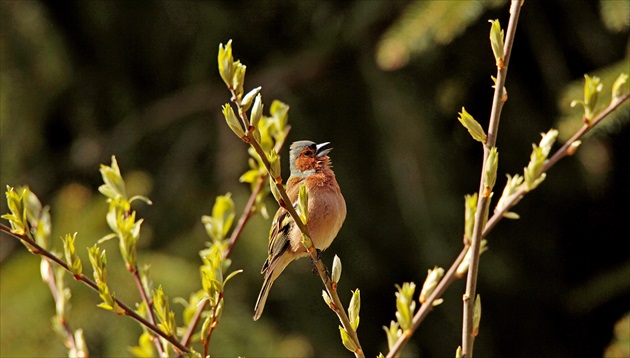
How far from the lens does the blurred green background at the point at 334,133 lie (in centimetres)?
550

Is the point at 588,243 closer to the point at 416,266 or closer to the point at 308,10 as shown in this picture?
the point at 416,266

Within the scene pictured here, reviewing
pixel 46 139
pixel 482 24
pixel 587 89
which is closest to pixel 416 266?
pixel 482 24

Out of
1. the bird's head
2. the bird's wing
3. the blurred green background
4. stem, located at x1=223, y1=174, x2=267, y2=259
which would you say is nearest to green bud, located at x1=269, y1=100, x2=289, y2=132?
stem, located at x1=223, y1=174, x2=267, y2=259

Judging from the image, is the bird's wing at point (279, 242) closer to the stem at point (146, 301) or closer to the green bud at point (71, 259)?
the stem at point (146, 301)

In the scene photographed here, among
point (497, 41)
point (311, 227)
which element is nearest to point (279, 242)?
point (311, 227)

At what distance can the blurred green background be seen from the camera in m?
5.50

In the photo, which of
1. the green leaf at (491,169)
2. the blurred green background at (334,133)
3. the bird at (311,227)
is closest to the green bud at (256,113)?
A: the green leaf at (491,169)

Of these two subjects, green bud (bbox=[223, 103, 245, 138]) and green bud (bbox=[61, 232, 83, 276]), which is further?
green bud (bbox=[61, 232, 83, 276])

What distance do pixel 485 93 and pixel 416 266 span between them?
128 centimetres

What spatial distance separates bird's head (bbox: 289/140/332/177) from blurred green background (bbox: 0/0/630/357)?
1.47 metres

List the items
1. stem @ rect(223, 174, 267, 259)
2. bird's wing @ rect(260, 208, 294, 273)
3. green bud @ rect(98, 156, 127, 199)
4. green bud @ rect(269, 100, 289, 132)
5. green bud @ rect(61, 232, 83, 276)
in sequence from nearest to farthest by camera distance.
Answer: green bud @ rect(61, 232, 83, 276), green bud @ rect(98, 156, 127, 199), stem @ rect(223, 174, 267, 259), green bud @ rect(269, 100, 289, 132), bird's wing @ rect(260, 208, 294, 273)

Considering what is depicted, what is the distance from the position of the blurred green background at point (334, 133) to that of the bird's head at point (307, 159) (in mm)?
1468

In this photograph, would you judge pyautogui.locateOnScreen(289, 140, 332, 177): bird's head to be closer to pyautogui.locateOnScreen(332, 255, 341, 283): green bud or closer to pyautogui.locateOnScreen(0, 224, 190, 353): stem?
pyautogui.locateOnScreen(332, 255, 341, 283): green bud

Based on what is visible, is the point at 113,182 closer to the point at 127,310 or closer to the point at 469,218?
the point at 127,310
